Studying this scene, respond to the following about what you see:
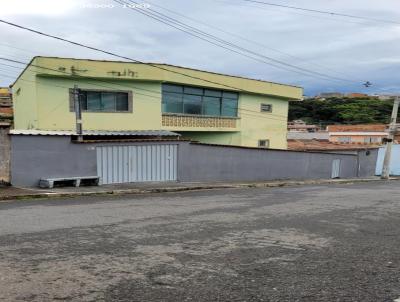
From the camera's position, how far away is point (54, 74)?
22.5 meters

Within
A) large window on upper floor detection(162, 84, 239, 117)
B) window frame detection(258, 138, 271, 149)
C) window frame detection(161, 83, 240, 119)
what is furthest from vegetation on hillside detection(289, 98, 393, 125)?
large window on upper floor detection(162, 84, 239, 117)

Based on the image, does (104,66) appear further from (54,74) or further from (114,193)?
(114,193)

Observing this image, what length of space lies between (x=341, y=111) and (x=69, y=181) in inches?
2524

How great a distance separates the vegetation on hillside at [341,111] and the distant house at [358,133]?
31.1ft

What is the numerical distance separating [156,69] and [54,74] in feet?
18.7

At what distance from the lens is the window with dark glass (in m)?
24.0

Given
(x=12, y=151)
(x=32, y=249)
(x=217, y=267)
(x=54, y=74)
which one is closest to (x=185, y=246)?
(x=217, y=267)

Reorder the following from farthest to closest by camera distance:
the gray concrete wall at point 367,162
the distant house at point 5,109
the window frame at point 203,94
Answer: the gray concrete wall at point 367,162, the distant house at point 5,109, the window frame at point 203,94

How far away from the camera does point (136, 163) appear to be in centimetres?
1972

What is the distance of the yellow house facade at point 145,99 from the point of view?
23.0 m

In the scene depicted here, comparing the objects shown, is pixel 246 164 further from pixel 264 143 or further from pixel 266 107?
pixel 266 107

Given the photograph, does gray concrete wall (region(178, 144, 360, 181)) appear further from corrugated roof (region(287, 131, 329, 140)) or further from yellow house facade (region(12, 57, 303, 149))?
corrugated roof (region(287, 131, 329, 140))

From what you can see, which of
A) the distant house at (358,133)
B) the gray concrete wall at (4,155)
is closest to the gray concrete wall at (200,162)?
the gray concrete wall at (4,155)

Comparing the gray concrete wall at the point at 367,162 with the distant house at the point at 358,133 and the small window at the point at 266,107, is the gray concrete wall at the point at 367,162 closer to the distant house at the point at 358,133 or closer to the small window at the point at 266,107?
the small window at the point at 266,107
